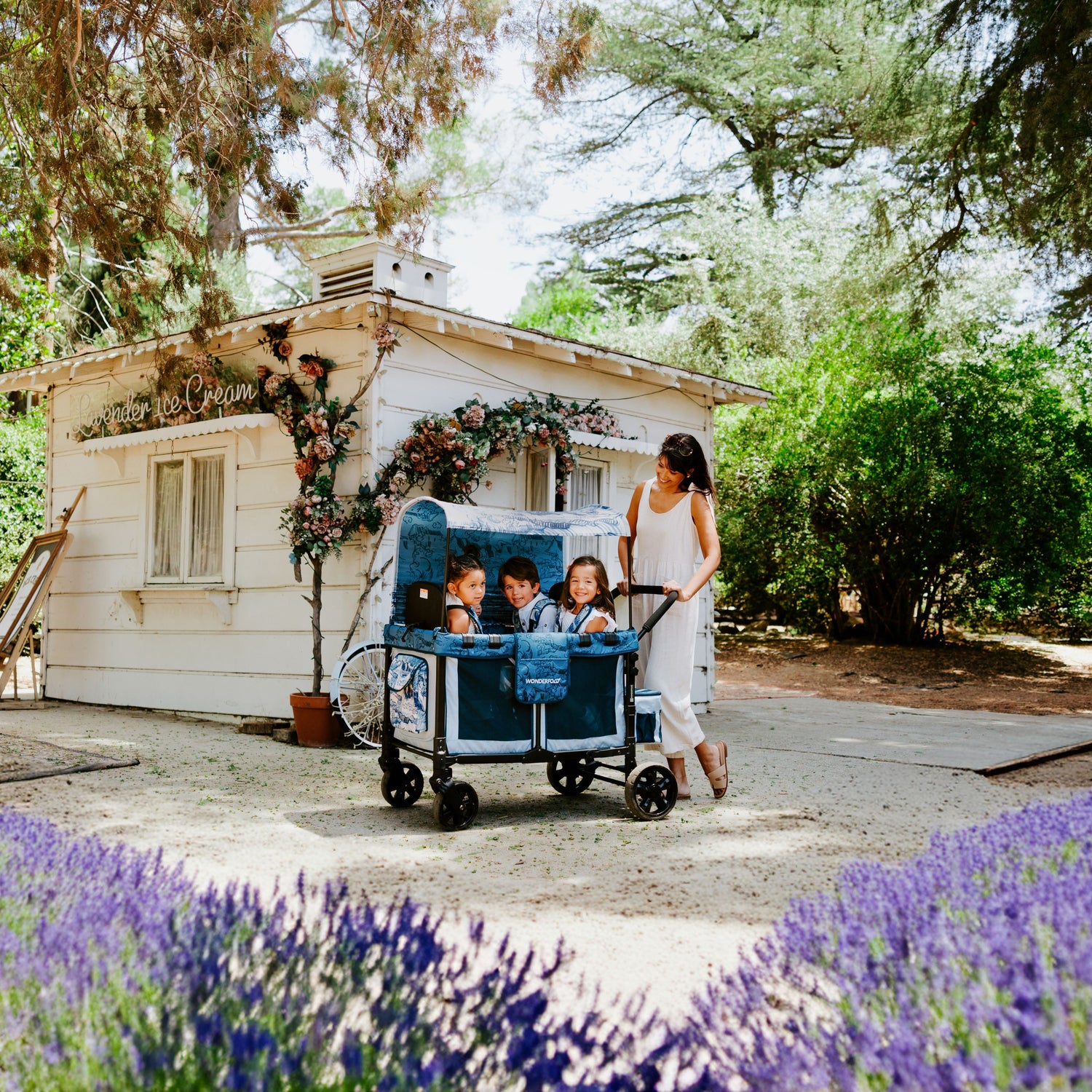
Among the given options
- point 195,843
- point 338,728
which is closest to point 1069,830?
point 195,843

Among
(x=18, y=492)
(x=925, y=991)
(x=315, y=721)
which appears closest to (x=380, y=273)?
(x=315, y=721)

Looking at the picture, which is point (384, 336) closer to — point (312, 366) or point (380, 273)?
point (312, 366)

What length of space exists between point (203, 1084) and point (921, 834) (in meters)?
3.71

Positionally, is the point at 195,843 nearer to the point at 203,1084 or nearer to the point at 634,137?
the point at 203,1084

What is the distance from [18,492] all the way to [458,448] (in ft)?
33.0

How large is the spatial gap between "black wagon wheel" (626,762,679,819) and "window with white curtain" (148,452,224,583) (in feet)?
15.8

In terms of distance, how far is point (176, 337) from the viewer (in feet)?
29.0

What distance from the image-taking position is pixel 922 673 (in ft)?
47.3

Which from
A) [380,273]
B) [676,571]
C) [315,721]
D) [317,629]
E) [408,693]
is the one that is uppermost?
[380,273]

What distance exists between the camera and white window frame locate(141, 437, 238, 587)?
879cm

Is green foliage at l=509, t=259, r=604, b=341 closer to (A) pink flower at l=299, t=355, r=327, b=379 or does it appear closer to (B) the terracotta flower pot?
(A) pink flower at l=299, t=355, r=327, b=379

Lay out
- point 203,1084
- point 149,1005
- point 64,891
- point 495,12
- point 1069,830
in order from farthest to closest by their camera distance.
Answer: point 495,12
point 1069,830
point 64,891
point 149,1005
point 203,1084

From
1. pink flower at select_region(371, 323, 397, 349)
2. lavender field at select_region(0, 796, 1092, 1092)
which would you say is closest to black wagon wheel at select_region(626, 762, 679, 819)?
lavender field at select_region(0, 796, 1092, 1092)

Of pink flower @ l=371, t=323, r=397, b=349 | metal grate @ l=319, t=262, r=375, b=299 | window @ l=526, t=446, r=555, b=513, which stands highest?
metal grate @ l=319, t=262, r=375, b=299
